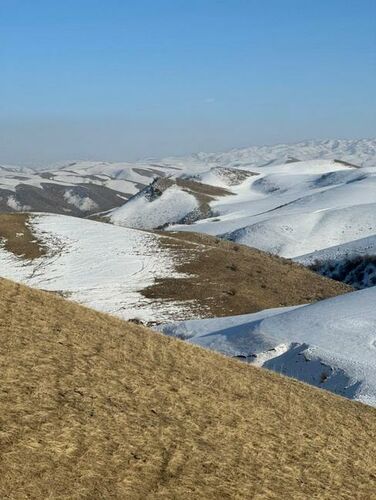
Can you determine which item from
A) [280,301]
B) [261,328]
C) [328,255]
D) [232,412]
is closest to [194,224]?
[328,255]

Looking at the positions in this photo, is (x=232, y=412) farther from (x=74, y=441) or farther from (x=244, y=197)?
(x=244, y=197)

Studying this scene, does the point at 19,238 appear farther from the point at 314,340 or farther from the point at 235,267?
the point at 314,340

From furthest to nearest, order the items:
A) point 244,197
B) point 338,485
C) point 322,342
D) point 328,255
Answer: point 244,197 → point 328,255 → point 322,342 → point 338,485

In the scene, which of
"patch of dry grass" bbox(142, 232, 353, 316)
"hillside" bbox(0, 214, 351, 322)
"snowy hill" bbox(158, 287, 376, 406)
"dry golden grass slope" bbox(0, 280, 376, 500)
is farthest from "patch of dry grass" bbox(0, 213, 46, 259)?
"dry golden grass slope" bbox(0, 280, 376, 500)

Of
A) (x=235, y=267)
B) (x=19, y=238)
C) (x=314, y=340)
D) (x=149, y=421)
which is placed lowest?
(x=235, y=267)

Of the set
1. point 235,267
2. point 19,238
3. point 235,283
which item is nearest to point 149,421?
point 235,283

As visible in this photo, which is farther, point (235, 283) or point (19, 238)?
point (19, 238)

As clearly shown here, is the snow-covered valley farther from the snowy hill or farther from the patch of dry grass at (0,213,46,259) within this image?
the patch of dry grass at (0,213,46,259)
